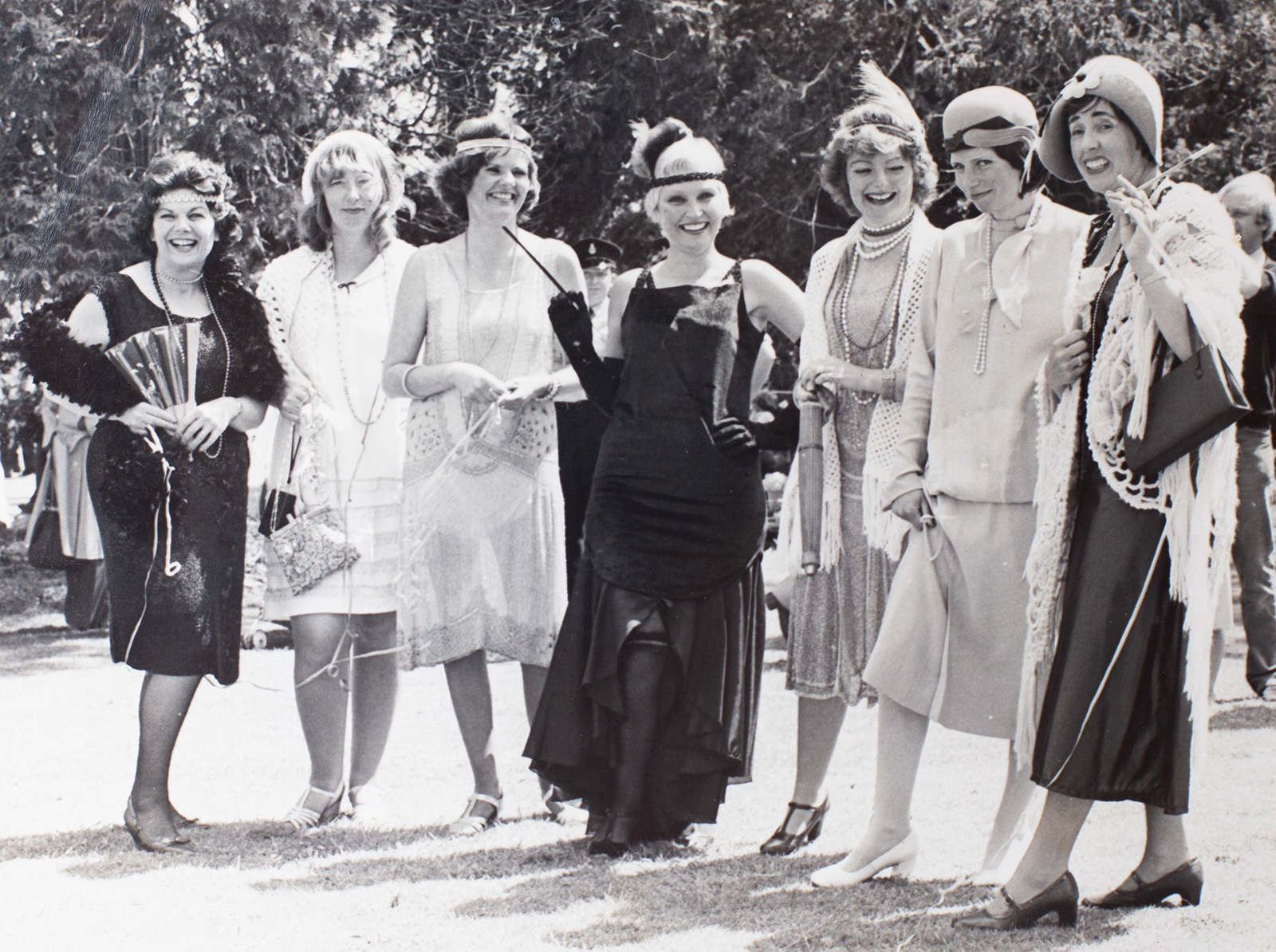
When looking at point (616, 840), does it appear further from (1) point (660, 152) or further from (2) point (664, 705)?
(1) point (660, 152)

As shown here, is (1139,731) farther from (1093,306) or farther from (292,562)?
(292,562)

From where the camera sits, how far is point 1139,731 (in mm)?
2961

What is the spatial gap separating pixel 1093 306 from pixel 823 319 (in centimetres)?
95

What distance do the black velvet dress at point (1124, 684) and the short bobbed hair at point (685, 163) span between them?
1.54 meters

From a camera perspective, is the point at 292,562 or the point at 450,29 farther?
the point at 450,29

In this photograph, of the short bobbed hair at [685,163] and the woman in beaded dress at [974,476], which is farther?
the short bobbed hair at [685,163]

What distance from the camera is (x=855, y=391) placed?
154 inches

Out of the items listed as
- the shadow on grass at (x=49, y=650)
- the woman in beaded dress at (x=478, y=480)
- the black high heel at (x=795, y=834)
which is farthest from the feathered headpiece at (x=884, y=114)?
the shadow on grass at (x=49, y=650)

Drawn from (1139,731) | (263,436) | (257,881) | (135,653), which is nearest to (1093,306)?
(1139,731)

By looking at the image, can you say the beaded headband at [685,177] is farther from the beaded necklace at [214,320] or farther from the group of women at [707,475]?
the beaded necklace at [214,320]

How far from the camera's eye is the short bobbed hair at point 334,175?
176 inches

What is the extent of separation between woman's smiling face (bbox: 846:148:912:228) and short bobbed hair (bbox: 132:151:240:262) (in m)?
1.88

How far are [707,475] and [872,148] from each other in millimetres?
974

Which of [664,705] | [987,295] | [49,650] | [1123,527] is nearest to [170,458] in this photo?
[664,705]
